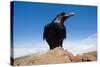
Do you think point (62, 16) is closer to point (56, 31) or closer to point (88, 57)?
point (56, 31)

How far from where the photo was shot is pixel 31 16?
1991 mm

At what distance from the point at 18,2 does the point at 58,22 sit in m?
0.44

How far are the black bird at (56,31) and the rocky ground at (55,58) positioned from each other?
0.07 metres

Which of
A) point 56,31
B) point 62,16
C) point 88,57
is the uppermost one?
point 62,16

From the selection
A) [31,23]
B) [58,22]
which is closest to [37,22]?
[31,23]

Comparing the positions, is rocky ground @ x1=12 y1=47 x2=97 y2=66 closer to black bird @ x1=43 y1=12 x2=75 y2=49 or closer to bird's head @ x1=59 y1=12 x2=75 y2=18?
black bird @ x1=43 y1=12 x2=75 y2=49

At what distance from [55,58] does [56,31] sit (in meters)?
0.27

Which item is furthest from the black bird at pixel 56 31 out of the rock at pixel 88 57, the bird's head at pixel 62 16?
the rock at pixel 88 57

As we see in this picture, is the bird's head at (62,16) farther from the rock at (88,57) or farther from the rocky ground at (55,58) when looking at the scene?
the rock at (88,57)

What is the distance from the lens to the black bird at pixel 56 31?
2074mm

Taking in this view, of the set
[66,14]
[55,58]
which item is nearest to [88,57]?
[55,58]

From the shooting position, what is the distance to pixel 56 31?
2.10 metres

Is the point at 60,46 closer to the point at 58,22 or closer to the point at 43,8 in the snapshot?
the point at 58,22

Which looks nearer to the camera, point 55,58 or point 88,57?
point 55,58
